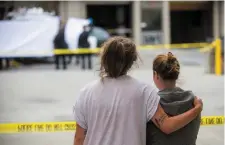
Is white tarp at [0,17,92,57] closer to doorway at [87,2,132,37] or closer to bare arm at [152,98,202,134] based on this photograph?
doorway at [87,2,132,37]

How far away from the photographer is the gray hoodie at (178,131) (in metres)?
2.68

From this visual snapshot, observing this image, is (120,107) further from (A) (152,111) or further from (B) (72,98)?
(B) (72,98)

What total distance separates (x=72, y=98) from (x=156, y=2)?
20.9 m

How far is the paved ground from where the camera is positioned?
602 centimetres

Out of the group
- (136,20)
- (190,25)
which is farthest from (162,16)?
(190,25)

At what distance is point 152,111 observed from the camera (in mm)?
2586

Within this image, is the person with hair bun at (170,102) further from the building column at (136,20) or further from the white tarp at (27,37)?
the building column at (136,20)

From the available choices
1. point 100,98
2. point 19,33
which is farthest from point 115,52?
point 19,33

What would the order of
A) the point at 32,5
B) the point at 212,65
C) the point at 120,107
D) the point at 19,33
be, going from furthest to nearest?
the point at 32,5
the point at 19,33
the point at 212,65
the point at 120,107

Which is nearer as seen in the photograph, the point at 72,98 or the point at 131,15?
the point at 72,98

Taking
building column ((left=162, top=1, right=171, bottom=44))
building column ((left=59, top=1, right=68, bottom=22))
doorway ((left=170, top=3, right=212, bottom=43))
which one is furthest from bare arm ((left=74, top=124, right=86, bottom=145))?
doorway ((left=170, top=3, right=212, bottom=43))

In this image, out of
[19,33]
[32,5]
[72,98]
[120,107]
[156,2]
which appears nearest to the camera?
[120,107]

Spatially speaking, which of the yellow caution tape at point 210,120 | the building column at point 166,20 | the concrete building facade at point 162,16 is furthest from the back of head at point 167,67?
the building column at point 166,20

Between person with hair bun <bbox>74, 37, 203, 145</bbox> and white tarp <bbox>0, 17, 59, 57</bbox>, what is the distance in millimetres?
14598
